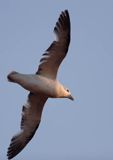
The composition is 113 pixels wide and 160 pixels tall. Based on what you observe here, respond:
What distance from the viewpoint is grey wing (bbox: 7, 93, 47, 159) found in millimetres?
22750

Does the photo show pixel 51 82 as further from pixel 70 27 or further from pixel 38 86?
pixel 70 27

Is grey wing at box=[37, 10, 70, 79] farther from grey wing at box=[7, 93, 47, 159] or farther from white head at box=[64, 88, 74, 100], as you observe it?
grey wing at box=[7, 93, 47, 159]

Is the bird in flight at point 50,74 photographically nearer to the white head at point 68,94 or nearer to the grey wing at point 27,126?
the white head at point 68,94

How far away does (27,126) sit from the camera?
912 inches

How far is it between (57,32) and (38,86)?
6.23ft

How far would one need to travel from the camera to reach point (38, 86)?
20812mm

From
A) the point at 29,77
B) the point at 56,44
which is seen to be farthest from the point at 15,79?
the point at 56,44

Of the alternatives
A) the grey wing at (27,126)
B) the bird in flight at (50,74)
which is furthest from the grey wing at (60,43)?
the grey wing at (27,126)

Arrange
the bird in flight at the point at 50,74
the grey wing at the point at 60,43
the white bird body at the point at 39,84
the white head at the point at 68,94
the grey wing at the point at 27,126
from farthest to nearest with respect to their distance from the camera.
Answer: the grey wing at the point at 27,126 → the white head at the point at 68,94 → the grey wing at the point at 60,43 → the bird in flight at the point at 50,74 → the white bird body at the point at 39,84

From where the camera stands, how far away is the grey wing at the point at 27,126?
896 inches

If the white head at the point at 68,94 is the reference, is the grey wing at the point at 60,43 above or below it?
above

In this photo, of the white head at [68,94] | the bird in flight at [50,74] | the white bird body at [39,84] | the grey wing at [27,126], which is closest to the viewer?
the white bird body at [39,84]

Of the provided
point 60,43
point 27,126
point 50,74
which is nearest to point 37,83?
point 50,74

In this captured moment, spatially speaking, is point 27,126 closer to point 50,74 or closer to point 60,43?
point 50,74
